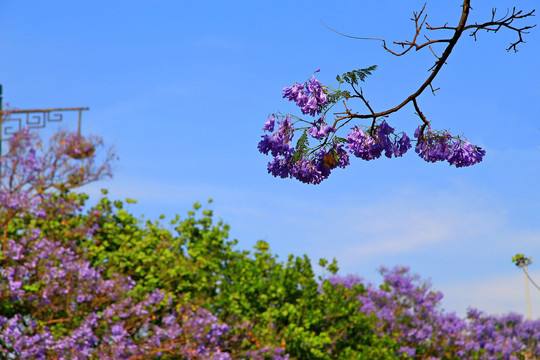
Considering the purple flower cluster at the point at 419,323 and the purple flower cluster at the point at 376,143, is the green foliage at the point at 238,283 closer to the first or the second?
the purple flower cluster at the point at 419,323

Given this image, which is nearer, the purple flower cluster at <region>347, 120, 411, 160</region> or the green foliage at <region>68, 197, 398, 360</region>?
the purple flower cluster at <region>347, 120, 411, 160</region>

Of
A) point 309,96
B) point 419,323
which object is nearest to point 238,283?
point 419,323

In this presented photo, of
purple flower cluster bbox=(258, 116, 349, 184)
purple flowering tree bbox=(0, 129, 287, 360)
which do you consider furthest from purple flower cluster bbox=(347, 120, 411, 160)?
purple flowering tree bbox=(0, 129, 287, 360)

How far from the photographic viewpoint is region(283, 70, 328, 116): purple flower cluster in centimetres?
374

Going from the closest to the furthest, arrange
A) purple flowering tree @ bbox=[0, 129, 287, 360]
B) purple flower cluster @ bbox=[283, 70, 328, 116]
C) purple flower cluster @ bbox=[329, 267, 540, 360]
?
purple flower cluster @ bbox=[283, 70, 328, 116] < purple flowering tree @ bbox=[0, 129, 287, 360] < purple flower cluster @ bbox=[329, 267, 540, 360]

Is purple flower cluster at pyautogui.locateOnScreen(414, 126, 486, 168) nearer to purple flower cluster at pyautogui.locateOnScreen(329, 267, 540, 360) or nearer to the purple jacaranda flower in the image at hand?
the purple jacaranda flower

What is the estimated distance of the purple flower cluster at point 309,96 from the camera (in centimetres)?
374

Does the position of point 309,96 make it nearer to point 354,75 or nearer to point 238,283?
point 354,75

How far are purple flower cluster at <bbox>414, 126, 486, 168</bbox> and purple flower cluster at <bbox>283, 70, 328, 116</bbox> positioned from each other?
2.61ft

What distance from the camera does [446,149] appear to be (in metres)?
4.06

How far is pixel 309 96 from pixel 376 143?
21.5 inches

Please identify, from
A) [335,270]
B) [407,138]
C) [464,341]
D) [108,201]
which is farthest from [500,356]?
[407,138]

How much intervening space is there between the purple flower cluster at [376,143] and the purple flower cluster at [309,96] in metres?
0.31

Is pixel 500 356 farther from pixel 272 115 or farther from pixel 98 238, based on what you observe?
pixel 272 115
